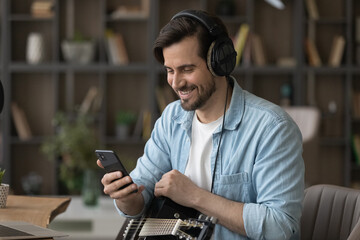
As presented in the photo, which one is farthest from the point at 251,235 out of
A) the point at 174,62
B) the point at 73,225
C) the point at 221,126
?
the point at 73,225

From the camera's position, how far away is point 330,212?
187 centimetres

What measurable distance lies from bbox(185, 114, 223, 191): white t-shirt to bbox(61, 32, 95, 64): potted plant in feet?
12.7

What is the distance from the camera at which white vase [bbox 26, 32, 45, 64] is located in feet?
18.8

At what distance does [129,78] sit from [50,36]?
2.63 ft

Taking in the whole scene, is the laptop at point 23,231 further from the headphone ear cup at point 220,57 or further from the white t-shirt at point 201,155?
the headphone ear cup at point 220,57

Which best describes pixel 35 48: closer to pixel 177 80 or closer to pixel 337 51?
pixel 337 51

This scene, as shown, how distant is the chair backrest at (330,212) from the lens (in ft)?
5.92

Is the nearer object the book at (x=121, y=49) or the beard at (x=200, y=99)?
the beard at (x=200, y=99)

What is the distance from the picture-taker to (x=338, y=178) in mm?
5949

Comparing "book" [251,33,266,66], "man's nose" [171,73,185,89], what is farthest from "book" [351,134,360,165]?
"man's nose" [171,73,185,89]

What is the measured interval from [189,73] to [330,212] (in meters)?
0.56

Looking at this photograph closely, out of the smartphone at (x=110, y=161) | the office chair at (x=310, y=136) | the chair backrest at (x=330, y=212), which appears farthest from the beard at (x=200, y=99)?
the office chair at (x=310, y=136)

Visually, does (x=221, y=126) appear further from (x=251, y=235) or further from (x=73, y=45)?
(x=73, y=45)

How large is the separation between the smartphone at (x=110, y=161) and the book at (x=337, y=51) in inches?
170
